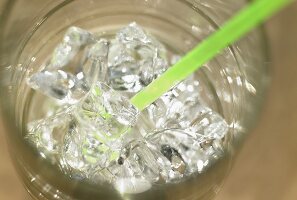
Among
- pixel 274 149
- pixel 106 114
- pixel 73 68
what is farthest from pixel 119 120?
pixel 274 149

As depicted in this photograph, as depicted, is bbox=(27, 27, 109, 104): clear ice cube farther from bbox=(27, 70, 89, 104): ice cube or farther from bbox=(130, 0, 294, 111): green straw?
bbox=(130, 0, 294, 111): green straw

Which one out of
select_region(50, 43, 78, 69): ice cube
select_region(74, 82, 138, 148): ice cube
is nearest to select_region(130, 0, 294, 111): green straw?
select_region(74, 82, 138, 148): ice cube

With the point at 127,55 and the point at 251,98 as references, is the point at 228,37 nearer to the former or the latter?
the point at 251,98

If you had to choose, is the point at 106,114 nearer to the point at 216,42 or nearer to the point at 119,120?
the point at 119,120

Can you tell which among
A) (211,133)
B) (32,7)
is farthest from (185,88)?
(32,7)

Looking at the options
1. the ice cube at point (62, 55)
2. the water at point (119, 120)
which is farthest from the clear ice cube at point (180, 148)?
the ice cube at point (62, 55)

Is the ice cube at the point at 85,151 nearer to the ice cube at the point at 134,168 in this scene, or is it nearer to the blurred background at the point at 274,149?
the ice cube at the point at 134,168
